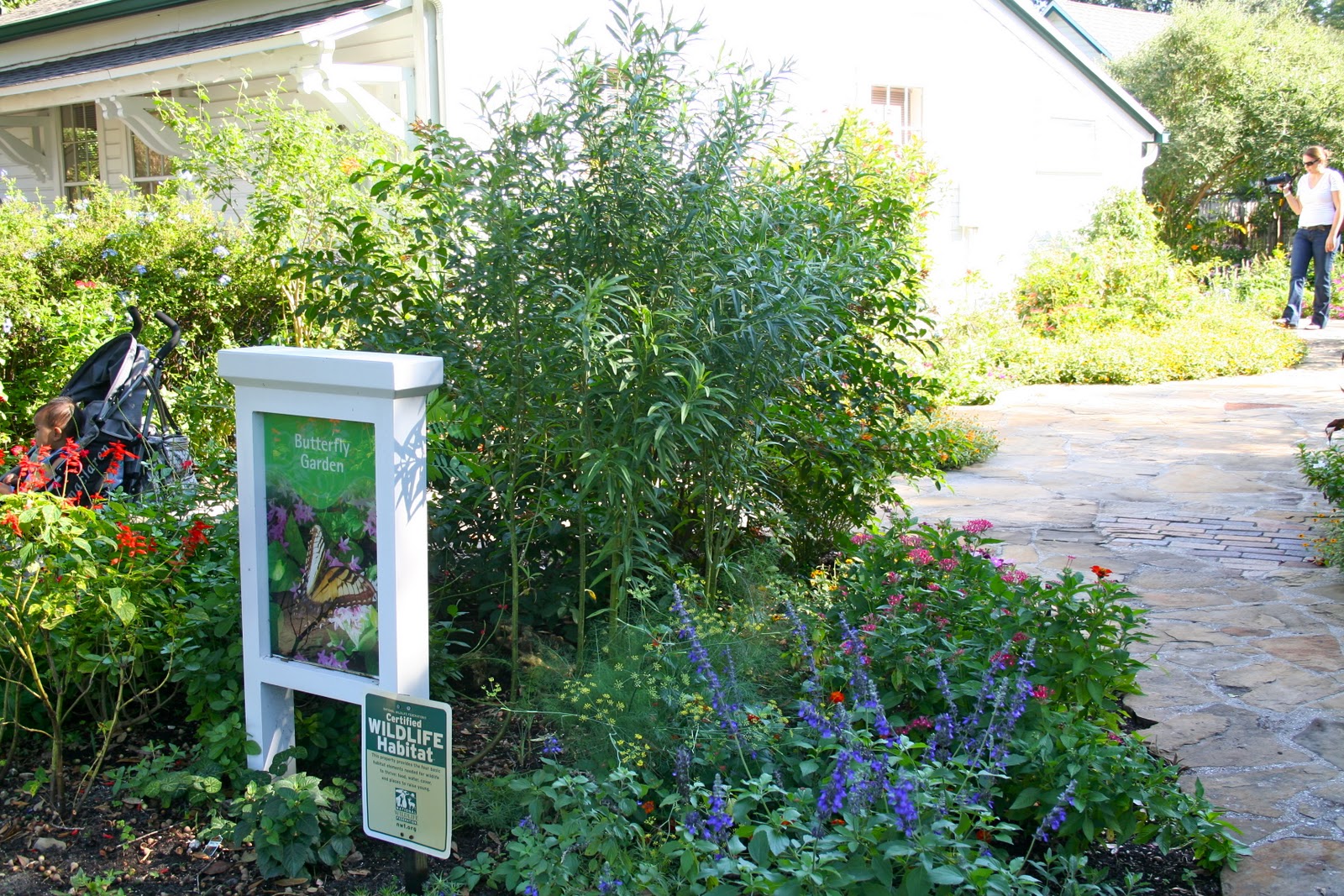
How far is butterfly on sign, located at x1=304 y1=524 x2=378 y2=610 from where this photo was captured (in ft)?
10.1

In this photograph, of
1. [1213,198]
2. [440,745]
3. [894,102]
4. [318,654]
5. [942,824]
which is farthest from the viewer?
[1213,198]

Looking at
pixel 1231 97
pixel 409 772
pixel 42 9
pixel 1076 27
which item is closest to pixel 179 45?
pixel 42 9

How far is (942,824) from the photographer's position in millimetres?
2408

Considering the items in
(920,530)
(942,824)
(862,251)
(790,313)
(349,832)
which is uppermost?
(862,251)

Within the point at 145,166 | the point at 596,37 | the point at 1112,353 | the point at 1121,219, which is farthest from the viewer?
the point at 1121,219

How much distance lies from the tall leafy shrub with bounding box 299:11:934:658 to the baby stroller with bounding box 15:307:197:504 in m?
2.21

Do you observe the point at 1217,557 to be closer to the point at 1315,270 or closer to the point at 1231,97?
the point at 1315,270

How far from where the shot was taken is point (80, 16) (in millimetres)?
12305

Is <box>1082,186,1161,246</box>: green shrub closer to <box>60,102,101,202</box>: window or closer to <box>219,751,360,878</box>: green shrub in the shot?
<box>60,102,101,202</box>: window

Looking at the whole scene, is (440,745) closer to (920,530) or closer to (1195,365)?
(920,530)

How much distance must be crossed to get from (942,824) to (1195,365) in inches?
443

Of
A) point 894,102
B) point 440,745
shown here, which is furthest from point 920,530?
point 894,102

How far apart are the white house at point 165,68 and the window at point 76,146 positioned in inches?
0.8

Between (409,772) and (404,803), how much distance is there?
0.29 feet
